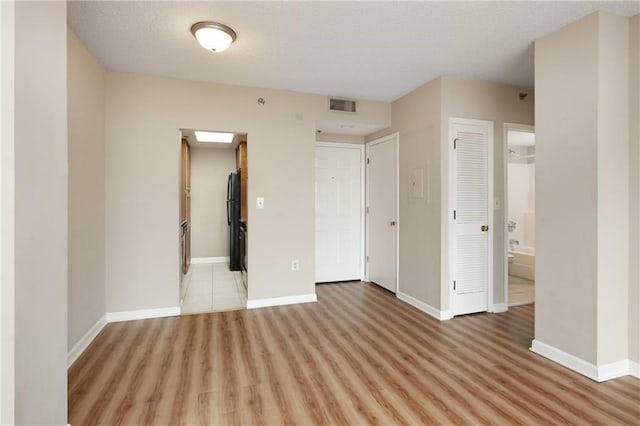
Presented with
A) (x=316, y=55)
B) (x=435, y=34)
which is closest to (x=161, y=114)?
(x=316, y=55)

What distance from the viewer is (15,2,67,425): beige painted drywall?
1.25 meters

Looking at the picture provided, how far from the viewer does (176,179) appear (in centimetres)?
346

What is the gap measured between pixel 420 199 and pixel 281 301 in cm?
199

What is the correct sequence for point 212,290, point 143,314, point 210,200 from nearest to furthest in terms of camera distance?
point 143,314 < point 212,290 < point 210,200

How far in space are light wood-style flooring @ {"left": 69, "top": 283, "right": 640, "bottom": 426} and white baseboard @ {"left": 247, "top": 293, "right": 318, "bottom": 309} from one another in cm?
35

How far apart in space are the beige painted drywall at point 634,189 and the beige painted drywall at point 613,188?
3 centimetres

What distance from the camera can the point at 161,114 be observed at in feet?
11.2

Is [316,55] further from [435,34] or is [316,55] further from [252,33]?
[435,34]

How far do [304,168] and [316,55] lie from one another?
136 cm

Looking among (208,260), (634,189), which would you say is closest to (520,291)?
(634,189)

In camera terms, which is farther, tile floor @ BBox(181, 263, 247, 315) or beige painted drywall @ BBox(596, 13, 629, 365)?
tile floor @ BBox(181, 263, 247, 315)

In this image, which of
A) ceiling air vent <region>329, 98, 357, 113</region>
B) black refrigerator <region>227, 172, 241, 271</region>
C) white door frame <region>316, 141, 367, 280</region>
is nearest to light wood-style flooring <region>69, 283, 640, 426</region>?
white door frame <region>316, 141, 367, 280</region>

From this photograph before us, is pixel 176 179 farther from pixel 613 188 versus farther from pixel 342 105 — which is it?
pixel 613 188

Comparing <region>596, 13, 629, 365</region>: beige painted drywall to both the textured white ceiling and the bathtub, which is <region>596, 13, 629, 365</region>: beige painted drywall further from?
the bathtub
